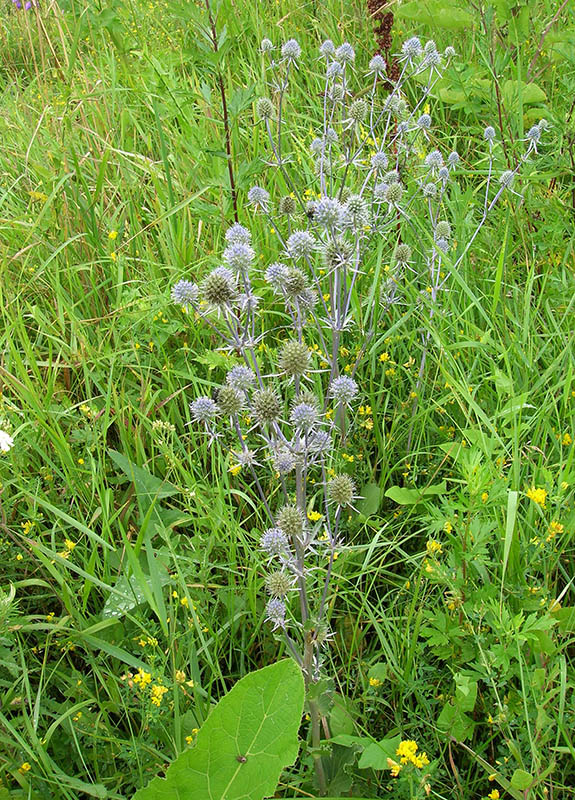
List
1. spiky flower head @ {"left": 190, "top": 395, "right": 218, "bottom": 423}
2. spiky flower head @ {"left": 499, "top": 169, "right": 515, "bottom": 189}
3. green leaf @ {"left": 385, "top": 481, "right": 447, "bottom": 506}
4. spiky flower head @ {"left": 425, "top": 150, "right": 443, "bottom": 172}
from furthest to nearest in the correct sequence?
1. spiky flower head @ {"left": 425, "top": 150, "right": 443, "bottom": 172}
2. spiky flower head @ {"left": 499, "top": 169, "right": 515, "bottom": 189}
3. green leaf @ {"left": 385, "top": 481, "right": 447, "bottom": 506}
4. spiky flower head @ {"left": 190, "top": 395, "right": 218, "bottom": 423}

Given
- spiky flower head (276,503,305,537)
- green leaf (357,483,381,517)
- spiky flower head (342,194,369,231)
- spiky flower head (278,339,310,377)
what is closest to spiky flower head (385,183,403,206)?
spiky flower head (342,194,369,231)

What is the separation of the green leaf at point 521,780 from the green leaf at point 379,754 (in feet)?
0.84

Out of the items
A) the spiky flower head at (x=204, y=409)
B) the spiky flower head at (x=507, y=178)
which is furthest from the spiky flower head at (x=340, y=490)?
the spiky flower head at (x=507, y=178)

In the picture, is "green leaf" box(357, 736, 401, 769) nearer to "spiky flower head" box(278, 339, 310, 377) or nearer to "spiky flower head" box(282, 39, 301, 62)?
Result: "spiky flower head" box(278, 339, 310, 377)

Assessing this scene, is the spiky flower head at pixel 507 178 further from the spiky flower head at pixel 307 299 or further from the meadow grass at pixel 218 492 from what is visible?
the spiky flower head at pixel 307 299

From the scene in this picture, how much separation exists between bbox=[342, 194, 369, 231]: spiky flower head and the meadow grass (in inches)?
20.2

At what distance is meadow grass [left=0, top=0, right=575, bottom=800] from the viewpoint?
1504 mm

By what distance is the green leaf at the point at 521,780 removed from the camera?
3.86 feet

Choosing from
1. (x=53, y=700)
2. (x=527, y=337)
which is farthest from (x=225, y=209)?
(x=53, y=700)

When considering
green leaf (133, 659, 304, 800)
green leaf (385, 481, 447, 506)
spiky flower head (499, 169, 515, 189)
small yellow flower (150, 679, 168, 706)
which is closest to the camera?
green leaf (133, 659, 304, 800)

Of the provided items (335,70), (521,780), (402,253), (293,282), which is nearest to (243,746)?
(521,780)

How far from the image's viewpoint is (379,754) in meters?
1.38

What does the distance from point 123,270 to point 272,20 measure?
7.32ft

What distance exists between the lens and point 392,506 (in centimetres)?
220
